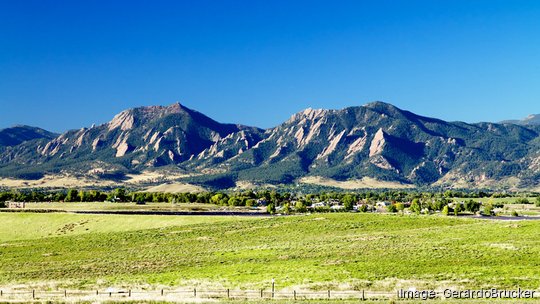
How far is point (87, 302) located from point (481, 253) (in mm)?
45514

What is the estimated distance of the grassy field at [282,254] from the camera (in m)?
58.7

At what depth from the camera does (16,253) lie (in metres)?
97.1

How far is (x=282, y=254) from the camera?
78812 mm

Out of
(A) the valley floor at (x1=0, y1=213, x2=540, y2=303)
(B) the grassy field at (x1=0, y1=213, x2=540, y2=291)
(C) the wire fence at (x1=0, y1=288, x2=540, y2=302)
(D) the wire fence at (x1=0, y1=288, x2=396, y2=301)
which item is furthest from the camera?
(B) the grassy field at (x1=0, y1=213, x2=540, y2=291)

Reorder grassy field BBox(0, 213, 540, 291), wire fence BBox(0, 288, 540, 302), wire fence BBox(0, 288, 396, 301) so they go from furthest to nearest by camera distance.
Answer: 1. grassy field BBox(0, 213, 540, 291)
2. wire fence BBox(0, 288, 396, 301)
3. wire fence BBox(0, 288, 540, 302)

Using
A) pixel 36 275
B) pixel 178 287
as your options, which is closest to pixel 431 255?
pixel 178 287

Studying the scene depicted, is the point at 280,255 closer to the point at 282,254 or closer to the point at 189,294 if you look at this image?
the point at 282,254

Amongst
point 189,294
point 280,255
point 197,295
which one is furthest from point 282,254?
point 197,295

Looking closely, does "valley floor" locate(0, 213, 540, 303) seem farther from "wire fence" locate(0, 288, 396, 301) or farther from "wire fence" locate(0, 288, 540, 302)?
"wire fence" locate(0, 288, 396, 301)

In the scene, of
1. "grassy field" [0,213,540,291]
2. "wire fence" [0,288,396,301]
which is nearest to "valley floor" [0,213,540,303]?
"grassy field" [0,213,540,291]

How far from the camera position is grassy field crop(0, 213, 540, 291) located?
A: 58.7m

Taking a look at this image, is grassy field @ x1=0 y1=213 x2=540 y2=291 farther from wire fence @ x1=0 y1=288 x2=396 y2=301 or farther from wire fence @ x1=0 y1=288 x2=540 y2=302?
wire fence @ x1=0 y1=288 x2=396 y2=301

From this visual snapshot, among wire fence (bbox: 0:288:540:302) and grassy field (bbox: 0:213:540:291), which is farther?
grassy field (bbox: 0:213:540:291)

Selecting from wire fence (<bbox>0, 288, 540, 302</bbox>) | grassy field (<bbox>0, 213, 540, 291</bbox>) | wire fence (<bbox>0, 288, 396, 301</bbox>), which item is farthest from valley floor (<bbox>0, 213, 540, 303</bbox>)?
wire fence (<bbox>0, 288, 396, 301</bbox>)
